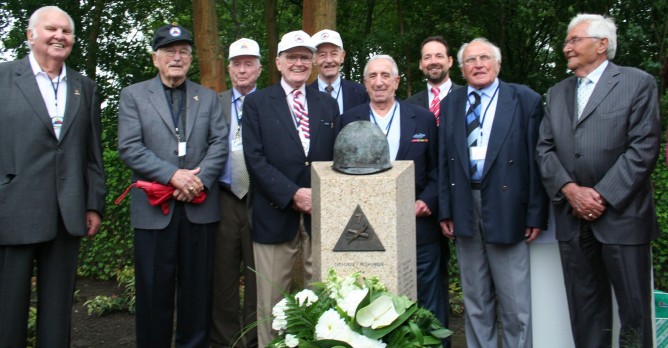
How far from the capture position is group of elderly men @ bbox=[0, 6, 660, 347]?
4727 millimetres

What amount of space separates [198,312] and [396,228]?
1.74 m

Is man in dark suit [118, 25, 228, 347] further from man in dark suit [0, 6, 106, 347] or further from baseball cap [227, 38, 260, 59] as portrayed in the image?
baseball cap [227, 38, 260, 59]

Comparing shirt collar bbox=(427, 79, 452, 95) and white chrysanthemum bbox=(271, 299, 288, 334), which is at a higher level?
shirt collar bbox=(427, 79, 452, 95)

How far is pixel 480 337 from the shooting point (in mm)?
5281

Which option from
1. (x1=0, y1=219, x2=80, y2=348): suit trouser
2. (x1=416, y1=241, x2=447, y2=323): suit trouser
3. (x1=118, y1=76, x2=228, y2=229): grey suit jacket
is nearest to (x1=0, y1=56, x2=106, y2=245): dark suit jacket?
(x1=0, y1=219, x2=80, y2=348): suit trouser

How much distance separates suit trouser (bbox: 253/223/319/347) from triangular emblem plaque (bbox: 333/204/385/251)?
0.86m

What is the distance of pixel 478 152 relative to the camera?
512 centimetres

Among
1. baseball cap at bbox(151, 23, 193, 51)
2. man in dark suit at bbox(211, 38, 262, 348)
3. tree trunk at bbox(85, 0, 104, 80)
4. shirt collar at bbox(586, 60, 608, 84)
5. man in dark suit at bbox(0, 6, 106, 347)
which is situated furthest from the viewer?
tree trunk at bbox(85, 0, 104, 80)

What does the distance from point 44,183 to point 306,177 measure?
1.74m

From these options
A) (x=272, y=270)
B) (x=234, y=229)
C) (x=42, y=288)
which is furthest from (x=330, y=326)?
(x=42, y=288)

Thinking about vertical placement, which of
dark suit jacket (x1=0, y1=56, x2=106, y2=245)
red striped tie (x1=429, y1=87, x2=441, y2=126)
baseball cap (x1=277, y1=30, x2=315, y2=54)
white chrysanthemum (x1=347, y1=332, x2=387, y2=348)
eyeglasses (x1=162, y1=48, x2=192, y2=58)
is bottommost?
white chrysanthemum (x1=347, y1=332, x2=387, y2=348)

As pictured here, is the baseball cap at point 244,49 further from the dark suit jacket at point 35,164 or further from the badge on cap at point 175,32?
the dark suit jacket at point 35,164

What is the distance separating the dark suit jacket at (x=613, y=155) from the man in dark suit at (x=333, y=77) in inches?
70.5

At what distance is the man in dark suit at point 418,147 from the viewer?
5301mm
